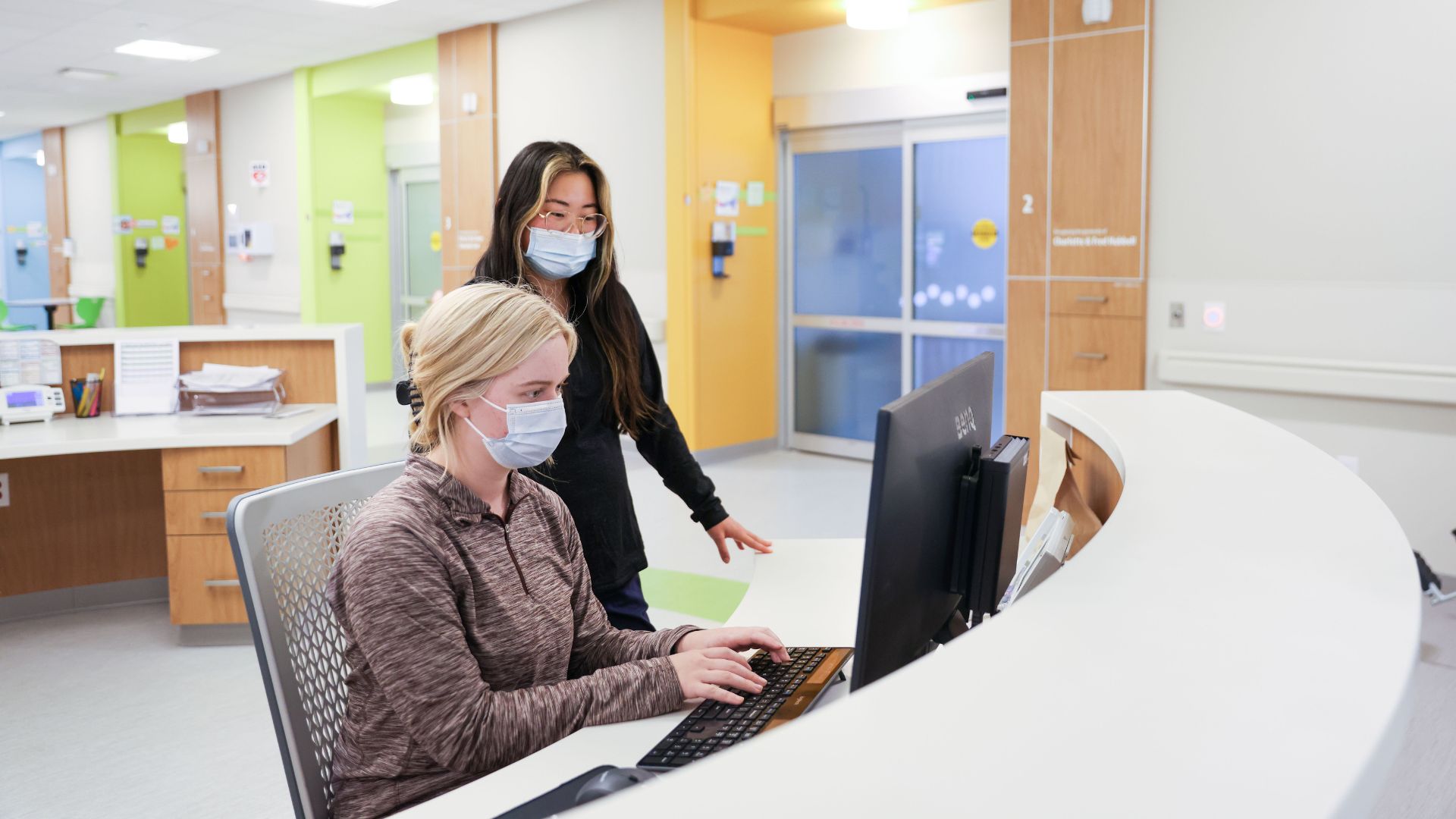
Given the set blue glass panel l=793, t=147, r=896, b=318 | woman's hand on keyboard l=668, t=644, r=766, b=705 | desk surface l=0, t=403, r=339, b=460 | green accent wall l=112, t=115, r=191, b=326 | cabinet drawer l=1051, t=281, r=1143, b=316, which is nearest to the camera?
woman's hand on keyboard l=668, t=644, r=766, b=705

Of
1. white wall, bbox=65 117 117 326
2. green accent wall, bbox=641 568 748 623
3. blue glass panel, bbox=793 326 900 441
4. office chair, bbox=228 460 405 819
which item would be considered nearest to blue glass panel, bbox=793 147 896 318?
blue glass panel, bbox=793 326 900 441

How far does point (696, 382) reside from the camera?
7.42 m

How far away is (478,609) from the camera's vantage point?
1.53 metres

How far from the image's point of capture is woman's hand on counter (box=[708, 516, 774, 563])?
7.59ft

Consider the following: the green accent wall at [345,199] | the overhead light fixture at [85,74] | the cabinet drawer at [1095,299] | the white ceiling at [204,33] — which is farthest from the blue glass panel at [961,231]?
the overhead light fixture at [85,74]

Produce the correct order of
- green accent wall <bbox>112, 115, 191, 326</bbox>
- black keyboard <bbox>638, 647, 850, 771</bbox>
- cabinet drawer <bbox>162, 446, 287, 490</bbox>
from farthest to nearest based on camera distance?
green accent wall <bbox>112, 115, 191, 326</bbox>, cabinet drawer <bbox>162, 446, 287, 490</bbox>, black keyboard <bbox>638, 647, 850, 771</bbox>

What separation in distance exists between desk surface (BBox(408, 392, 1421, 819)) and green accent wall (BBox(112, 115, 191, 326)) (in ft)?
48.8

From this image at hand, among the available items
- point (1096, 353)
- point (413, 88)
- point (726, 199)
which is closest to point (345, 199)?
point (413, 88)

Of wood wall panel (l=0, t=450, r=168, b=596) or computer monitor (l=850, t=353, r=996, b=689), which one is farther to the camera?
wood wall panel (l=0, t=450, r=168, b=596)

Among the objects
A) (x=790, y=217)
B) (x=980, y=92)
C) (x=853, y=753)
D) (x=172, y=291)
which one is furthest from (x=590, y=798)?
(x=172, y=291)

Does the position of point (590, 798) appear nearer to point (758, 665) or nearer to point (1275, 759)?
point (758, 665)

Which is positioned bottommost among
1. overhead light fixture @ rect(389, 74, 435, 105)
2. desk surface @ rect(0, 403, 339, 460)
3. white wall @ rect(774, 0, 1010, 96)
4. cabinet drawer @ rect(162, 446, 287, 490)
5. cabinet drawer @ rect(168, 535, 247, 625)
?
cabinet drawer @ rect(168, 535, 247, 625)

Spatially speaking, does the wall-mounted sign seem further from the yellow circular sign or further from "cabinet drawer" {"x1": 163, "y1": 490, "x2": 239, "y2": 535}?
"cabinet drawer" {"x1": 163, "y1": 490, "x2": 239, "y2": 535}

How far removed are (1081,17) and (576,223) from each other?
4035 mm
